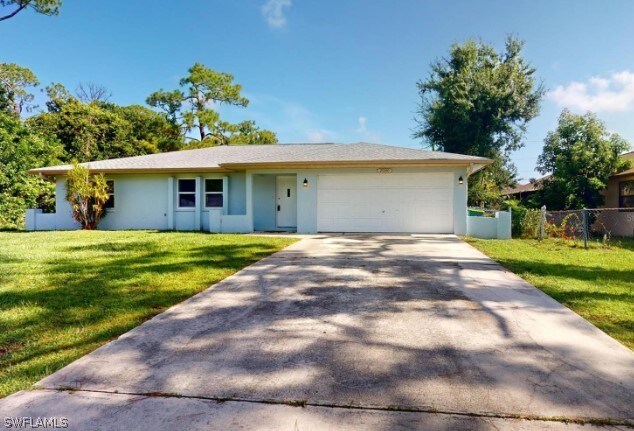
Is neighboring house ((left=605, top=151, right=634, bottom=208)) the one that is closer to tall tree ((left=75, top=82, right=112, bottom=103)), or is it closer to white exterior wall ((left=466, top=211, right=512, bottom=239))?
white exterior wall ((left=466, top=211, right=512, bottom=239))

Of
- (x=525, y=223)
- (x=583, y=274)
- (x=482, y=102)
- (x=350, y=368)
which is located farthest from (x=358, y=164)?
(x=482, y=102)

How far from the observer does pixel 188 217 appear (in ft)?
46.4

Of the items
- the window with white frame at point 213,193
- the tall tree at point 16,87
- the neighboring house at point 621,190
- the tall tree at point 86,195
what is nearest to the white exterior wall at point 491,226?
the neighboring house at point 621,190

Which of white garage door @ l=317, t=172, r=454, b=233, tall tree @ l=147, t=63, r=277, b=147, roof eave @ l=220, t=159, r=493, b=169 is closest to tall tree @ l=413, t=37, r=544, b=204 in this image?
roof eave @ l=220, t=159, r=493, b=169

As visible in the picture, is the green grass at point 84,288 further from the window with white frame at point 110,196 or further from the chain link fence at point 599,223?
the chain link fence at point 599,223

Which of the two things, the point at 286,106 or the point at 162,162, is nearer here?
the point at 162,162

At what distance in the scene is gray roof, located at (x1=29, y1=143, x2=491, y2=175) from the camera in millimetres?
11859

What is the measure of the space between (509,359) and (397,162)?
9722 mm

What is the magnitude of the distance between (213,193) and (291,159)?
4078 millimetres

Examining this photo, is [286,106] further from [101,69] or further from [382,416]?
[382,416]

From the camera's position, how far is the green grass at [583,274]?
3818 millimetres

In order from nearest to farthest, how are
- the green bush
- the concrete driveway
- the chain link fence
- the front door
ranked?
the concrete driveway < the green bush < the chain link fence < the front door

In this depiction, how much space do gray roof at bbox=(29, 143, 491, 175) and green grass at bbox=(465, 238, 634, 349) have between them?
3.83m

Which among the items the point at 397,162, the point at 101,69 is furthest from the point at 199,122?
the point at 397,162
